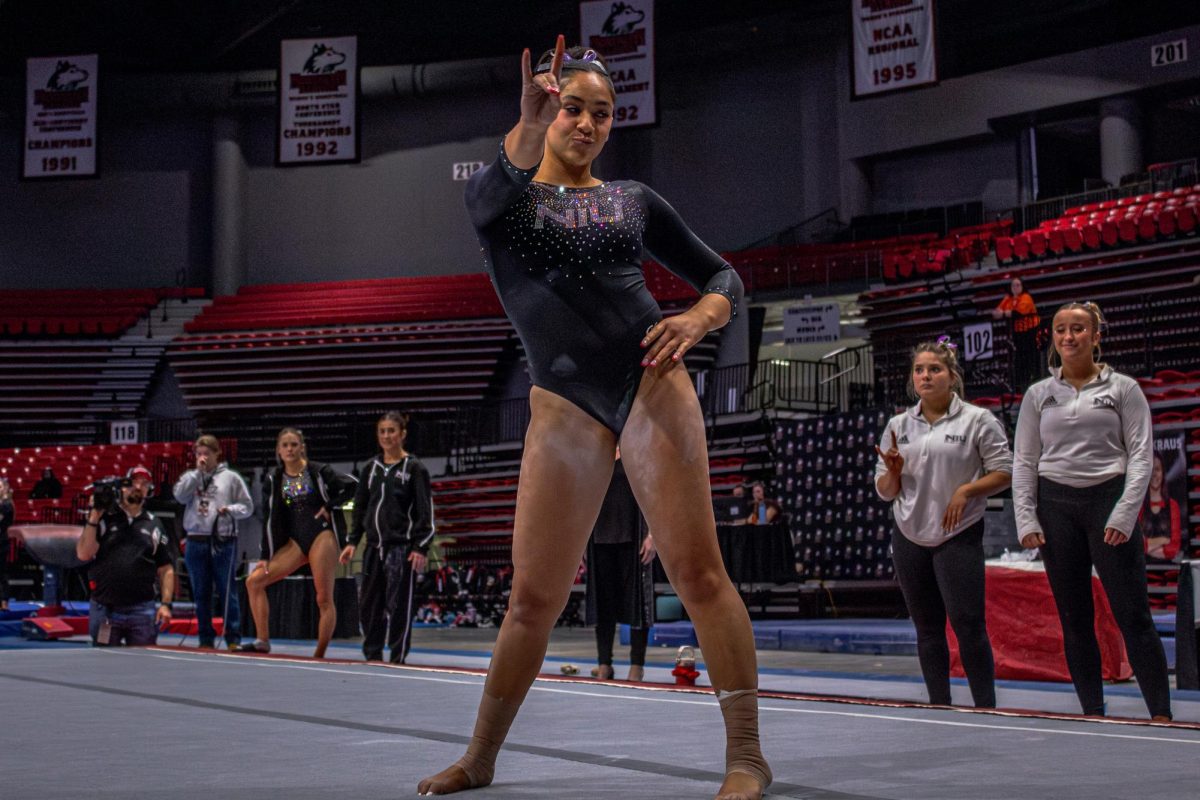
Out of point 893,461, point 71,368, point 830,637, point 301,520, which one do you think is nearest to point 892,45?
point 830,637

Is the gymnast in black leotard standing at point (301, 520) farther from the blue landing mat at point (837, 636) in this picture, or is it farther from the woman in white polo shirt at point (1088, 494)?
the woman in white polo shirt at point (1088, 494)

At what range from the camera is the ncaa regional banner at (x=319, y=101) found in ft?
66.6

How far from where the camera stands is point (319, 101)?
66.9ft

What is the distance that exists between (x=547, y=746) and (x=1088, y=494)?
2.21m

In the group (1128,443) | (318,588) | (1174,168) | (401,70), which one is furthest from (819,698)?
(401,70)

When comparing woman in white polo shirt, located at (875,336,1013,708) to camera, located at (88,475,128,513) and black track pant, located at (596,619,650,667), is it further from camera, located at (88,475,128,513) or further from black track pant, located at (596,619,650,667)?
camera, located at (88,475,128,513)

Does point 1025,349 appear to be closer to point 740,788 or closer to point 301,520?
point 301,520

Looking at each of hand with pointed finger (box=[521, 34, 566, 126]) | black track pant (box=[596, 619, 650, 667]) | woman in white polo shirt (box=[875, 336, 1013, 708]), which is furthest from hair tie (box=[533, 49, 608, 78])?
black track pant (box=[596, 619, 650, 667])

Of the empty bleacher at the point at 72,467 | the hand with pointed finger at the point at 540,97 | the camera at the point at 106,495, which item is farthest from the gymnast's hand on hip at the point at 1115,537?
the empty bleacher at the point at 72,467

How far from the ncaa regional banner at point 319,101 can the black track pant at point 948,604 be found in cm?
1700

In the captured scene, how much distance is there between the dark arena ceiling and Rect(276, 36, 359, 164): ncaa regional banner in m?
4.15

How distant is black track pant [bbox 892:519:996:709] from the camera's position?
4.49 m

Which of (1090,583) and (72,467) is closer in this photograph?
(1090,583)

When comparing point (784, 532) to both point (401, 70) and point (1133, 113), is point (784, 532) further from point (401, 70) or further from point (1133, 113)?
point (401, 70)
